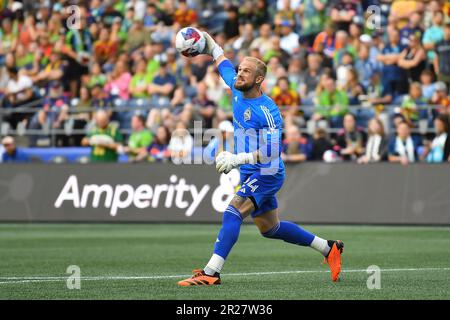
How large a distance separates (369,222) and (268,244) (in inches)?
140

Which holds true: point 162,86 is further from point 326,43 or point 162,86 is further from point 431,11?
point 431,11

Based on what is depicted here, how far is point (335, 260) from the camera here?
11914mm

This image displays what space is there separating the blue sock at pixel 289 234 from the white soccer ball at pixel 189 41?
212cm

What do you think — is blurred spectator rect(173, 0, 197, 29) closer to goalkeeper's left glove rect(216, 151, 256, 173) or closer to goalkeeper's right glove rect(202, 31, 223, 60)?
goalkeeper's right glove rect(202, 31, 223, 60)

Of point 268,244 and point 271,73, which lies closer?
point 268,244

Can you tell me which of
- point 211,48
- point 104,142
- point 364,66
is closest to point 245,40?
point 364,66

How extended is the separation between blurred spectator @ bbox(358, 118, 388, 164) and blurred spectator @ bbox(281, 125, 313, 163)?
115 cm

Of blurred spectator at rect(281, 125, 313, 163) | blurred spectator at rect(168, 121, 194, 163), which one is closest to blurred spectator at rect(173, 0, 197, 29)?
blurred spectator at rect(168, 121, 194, 163)

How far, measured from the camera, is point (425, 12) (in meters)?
24.0

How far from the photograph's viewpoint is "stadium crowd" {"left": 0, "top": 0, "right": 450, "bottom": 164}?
22188mm

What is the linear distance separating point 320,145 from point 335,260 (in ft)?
33.5

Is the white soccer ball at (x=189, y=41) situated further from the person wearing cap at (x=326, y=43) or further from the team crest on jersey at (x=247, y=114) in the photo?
the person wearing cap at (x=326, y=43)
